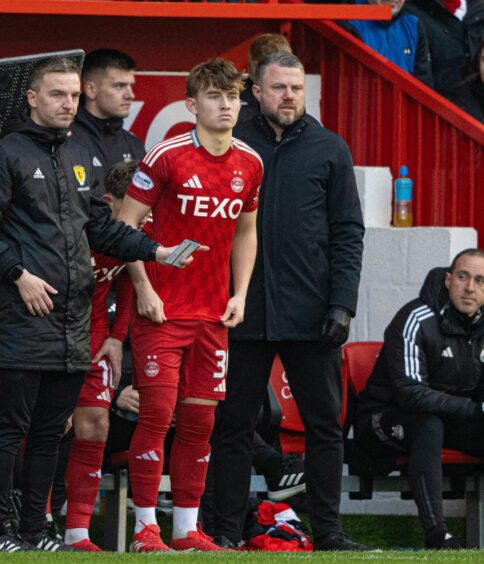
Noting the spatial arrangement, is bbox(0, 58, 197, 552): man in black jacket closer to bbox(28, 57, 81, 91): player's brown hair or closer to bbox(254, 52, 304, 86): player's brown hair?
bbox(28, 57, 81, 91): player's brown hair

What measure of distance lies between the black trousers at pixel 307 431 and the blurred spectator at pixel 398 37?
12.4 ft

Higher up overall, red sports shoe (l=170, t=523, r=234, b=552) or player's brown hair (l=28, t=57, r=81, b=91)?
player's brown hair (l=28, t=57, r=81, b=91)

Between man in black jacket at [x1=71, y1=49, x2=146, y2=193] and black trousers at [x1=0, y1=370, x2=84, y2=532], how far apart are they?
2461 mm

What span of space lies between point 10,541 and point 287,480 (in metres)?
2.01

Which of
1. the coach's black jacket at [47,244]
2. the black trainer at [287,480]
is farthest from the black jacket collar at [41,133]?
the black trainer at [287,480]

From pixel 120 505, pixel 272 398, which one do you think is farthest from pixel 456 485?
pixel 120 505

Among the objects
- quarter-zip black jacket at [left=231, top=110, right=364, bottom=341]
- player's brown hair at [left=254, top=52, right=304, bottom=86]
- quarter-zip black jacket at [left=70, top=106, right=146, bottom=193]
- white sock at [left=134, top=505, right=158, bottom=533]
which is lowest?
white sock at [left=134, top=505, right=158, bottom=533]

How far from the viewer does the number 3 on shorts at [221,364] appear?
625 cm

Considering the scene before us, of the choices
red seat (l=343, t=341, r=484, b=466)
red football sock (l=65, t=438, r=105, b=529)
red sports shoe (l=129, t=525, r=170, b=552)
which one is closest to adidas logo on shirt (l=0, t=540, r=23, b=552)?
red sports shoe (l=129, t=525, r=170, b=552)

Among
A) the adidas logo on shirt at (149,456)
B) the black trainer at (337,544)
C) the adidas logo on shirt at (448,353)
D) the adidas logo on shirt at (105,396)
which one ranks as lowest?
the black trainer at (337,544)

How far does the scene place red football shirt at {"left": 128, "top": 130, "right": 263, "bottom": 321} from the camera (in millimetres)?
6246

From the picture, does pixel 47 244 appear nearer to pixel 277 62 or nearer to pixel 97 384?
pixel 97 384

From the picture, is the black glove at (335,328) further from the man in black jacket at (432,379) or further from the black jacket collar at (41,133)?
the black jacket collar at (41,133)

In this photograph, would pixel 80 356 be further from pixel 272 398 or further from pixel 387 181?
pixel 387 181
